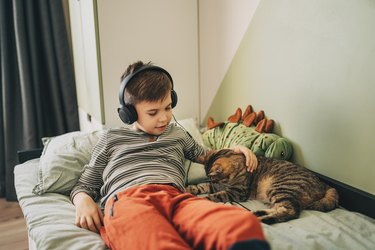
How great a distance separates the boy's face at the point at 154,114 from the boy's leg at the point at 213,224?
327 millimetres

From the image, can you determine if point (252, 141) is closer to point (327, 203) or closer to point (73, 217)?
point (327, 203)

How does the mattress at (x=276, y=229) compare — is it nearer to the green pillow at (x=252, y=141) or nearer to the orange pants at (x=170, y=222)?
the orange pants at (x=170, y=222)

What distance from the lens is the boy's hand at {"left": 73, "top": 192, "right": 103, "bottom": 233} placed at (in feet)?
3.27

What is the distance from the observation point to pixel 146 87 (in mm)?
1101

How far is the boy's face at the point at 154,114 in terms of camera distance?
1.12 metres

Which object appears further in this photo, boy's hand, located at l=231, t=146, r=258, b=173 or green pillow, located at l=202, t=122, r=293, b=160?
green pillow, located at l=202, t=122, r=293, b=160

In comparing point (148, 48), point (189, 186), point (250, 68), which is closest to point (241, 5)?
point (250, 68)

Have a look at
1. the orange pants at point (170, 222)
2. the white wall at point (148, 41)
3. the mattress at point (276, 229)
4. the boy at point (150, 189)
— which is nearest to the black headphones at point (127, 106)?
the boy at point (150, 189)

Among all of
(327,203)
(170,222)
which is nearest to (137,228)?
(170,222)

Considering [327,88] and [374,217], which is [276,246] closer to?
[374,217]

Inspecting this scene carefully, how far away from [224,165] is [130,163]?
394 millimetres

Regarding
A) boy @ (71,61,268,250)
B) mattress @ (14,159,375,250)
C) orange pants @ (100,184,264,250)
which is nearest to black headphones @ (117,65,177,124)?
boy @ (71,61,268,250)

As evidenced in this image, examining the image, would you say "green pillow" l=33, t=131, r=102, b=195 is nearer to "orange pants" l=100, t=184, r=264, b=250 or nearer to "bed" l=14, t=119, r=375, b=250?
"bed" l=14, t=119, r=375, b=250

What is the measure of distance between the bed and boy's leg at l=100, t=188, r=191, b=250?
0.09m
